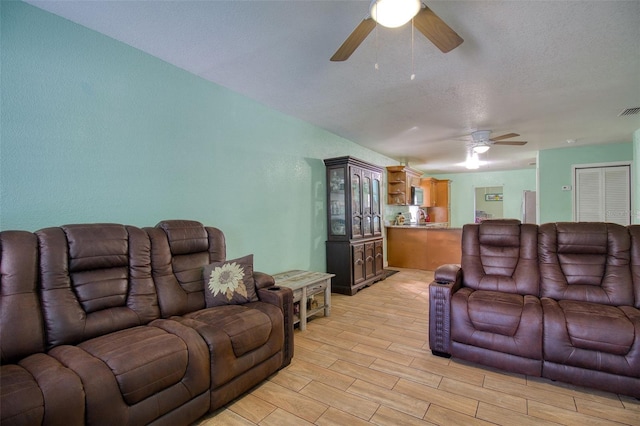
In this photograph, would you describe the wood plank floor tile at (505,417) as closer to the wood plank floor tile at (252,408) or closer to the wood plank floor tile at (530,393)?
the wood plank floor tile at (530,393)

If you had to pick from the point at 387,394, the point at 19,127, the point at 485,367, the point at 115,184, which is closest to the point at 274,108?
the point at 115,184

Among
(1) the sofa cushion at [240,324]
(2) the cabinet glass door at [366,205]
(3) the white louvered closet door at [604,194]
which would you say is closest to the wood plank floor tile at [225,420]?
(1) the sofa cushion at [240,324]

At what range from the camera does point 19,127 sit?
186 cm

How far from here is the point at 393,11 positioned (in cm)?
151

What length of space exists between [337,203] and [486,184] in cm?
686

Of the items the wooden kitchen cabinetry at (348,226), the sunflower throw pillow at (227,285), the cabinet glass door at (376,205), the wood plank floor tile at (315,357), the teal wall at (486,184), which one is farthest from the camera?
the teal wall at (486,184)

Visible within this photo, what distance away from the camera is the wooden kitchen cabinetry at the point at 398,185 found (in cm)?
673

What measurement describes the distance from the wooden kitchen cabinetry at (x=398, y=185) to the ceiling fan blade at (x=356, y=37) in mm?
4939

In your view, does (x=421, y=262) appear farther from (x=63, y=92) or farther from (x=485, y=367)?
(x=63, y=92)

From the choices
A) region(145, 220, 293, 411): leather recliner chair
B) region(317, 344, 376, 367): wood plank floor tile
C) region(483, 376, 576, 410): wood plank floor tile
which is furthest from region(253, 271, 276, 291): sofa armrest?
region(483, 376, 576, 410): wood plank floor tile

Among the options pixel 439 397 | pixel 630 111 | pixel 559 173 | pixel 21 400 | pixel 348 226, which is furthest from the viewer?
pixel 559 173

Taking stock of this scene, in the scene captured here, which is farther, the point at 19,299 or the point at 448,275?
the point at 448,275

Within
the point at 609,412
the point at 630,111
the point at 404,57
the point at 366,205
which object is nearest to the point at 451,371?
the point at 609,412

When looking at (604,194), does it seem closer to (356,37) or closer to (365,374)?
(365,374)
